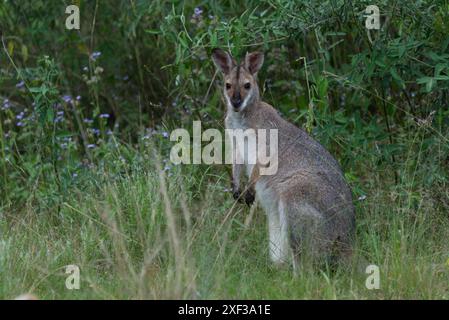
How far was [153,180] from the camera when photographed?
6.39 m

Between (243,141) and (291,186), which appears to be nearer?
(291,186)

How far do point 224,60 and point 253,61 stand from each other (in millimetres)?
222

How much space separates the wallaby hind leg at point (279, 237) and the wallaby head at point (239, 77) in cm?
91

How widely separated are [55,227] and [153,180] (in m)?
0.83

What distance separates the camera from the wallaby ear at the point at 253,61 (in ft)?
21.1

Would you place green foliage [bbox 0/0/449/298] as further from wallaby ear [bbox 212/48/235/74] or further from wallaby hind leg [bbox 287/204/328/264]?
wallaby hind leg [bbox 287/204/328/264]

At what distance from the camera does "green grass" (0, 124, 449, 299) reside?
16.3 ft

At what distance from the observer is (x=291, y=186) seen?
234 inches

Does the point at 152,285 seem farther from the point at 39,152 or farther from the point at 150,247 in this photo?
the point at 39,152

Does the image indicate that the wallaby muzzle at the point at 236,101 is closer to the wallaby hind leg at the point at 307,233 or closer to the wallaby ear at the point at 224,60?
the wallaby ear at the point at 224,60

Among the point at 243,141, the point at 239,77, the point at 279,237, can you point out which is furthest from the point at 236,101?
the point at 279,237

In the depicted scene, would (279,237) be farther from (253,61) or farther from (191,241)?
(253,61)

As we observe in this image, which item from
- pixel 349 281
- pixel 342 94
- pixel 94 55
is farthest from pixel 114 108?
pixel 349 281
